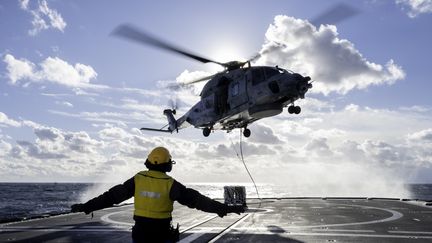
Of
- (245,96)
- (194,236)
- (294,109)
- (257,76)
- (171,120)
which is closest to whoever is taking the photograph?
(194,236)

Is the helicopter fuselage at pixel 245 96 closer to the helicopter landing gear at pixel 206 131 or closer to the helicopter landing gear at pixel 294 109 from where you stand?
the helicopter landing gear at pixel 206 131

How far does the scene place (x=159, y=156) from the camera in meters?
5.70

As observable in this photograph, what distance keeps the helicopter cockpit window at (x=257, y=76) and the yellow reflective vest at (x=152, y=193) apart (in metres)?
15.9

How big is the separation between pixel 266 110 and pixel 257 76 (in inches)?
76.2

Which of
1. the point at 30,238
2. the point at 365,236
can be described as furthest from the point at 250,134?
the point at 30,238

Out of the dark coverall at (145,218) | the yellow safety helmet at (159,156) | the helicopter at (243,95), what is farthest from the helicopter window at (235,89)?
the dark coverall at (145,218)

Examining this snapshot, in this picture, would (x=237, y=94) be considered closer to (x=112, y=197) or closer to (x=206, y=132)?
(x=206, y=132)

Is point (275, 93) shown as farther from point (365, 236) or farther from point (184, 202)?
point (184, 202)

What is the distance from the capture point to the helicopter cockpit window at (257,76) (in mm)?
21047

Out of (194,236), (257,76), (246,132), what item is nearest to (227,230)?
(194,236)

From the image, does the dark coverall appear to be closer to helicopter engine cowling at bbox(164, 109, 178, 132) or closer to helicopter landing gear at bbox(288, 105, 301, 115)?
helicopter landing gear at bbox(288, 105, 301, 115)

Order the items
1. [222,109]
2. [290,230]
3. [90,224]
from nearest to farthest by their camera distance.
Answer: [290,230]
[90,224]
[222,109]

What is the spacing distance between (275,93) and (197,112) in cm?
677

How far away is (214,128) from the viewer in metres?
25.6
